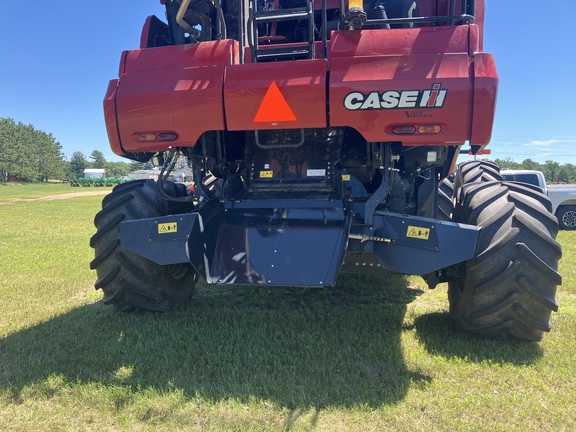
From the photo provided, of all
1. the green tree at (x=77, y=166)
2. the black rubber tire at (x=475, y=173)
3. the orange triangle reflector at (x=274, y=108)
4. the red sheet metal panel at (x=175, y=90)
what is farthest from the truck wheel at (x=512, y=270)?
the green tree at (x=77, y=166)

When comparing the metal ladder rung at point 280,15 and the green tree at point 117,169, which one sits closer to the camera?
the metal ladder rung at point 280,15

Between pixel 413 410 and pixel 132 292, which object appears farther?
pixel 132 292

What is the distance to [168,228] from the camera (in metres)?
3.16

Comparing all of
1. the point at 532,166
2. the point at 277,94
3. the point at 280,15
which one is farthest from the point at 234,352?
the point at 532,166

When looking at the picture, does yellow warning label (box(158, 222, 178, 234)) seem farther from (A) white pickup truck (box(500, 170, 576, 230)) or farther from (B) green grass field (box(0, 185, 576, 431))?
(A) white pickup truck (box(500, 170, 576, 230))

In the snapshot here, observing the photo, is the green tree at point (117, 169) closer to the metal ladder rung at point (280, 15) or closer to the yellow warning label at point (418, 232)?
the metal ladder rung at point (280, 15)

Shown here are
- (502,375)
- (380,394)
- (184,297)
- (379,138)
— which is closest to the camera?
(380,394)

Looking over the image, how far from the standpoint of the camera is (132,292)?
3719 millimetres

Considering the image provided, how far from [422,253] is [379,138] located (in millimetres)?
865

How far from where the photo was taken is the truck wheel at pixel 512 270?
2.99 meters

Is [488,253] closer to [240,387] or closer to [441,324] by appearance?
[441,324]

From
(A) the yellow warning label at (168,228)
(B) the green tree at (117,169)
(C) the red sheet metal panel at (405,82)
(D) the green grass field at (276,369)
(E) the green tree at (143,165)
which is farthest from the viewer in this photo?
(B) the green tree at (117,169)

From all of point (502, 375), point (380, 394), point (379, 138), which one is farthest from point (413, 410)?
point (379, 138)

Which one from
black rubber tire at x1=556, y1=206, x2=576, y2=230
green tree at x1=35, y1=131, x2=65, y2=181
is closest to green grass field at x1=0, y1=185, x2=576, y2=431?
black rubber tire at x1=556, y1=206, x2=576, y2=230
